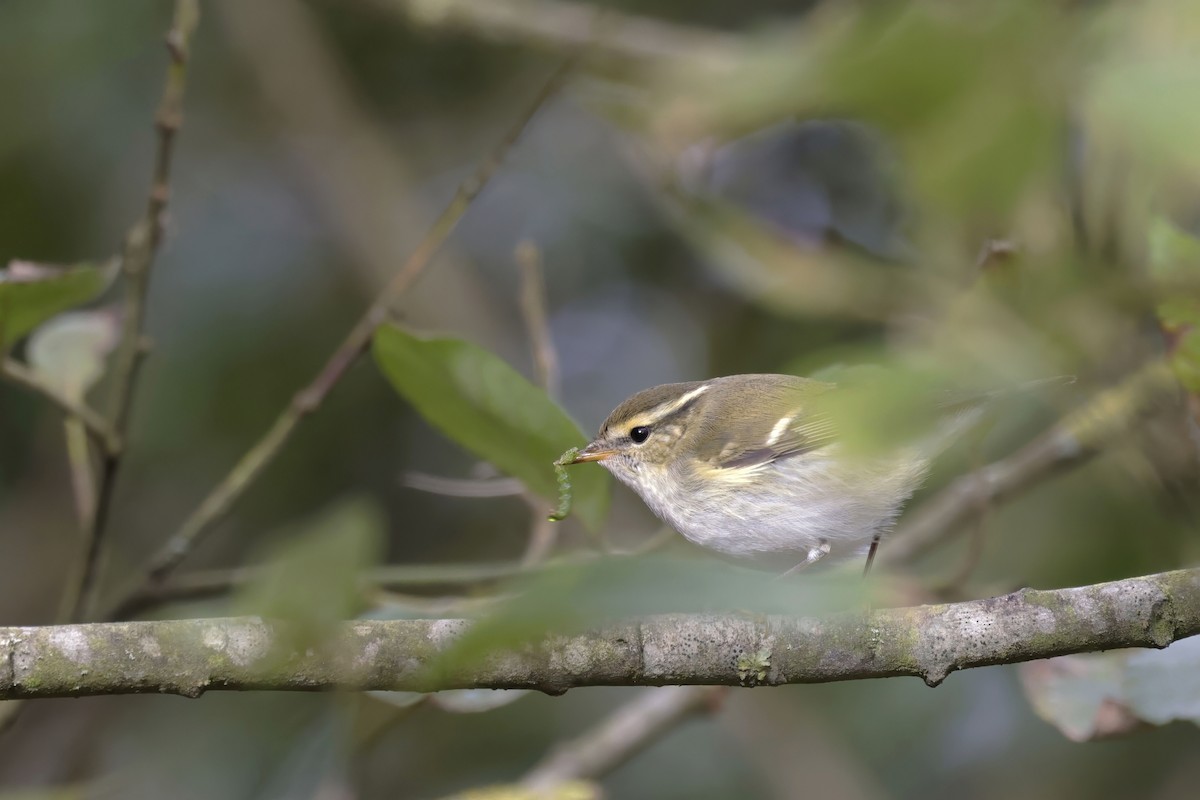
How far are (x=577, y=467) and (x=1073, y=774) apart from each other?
288 cm

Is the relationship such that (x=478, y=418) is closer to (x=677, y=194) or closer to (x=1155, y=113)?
(x=677, y=194)

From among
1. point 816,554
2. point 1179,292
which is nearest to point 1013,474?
point 816,554

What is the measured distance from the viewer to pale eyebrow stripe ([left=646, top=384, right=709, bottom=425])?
3.44m

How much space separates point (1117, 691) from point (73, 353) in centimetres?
235

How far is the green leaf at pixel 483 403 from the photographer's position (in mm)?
2223

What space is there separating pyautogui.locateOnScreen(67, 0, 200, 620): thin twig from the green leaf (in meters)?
0.67

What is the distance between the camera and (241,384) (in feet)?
16.4

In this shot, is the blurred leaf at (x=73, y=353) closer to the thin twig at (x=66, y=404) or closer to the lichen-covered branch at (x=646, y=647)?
the thin twig at (x=66, y=404)

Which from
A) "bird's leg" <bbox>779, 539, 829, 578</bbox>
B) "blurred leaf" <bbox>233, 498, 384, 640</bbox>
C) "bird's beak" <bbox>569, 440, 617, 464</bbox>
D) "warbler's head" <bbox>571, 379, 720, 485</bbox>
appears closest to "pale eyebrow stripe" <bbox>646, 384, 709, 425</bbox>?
"warbler's head" <bbox>571, 379, 720, 485</bbox>

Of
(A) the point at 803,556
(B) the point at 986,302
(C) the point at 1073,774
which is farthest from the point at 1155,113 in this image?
(C) the point at 1073,774

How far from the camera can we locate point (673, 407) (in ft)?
11.4

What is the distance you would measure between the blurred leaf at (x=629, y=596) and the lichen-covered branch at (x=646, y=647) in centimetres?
83

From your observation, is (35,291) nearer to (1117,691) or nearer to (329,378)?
(329,378)

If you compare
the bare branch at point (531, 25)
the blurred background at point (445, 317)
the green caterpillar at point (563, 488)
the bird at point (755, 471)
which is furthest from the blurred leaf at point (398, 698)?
the bare branch at point (531, 25)
